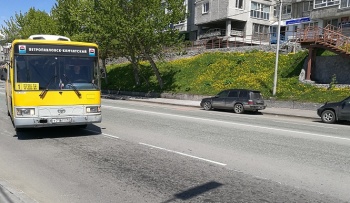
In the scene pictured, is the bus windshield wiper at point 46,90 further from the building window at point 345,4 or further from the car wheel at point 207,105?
the building window at point 345,4

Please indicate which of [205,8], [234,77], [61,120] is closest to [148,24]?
[234,77]

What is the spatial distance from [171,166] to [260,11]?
4624 centimetres

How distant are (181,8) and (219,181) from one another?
28.5m

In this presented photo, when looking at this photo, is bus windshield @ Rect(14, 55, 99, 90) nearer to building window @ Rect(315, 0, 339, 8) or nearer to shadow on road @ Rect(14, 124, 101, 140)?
shadow on road @ Rect(14, 124, 101, 140)

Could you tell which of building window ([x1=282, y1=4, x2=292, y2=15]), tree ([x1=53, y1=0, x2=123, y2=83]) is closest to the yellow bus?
tree ([x1=53, y1=0, x2=123, y2=83])

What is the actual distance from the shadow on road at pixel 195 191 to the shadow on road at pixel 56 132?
5809 mm

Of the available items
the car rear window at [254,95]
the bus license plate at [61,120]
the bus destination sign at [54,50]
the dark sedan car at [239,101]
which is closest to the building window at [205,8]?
the dark sedan car at [239,101]

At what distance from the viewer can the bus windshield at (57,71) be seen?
905 cm

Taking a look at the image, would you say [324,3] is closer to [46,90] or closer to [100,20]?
[100,20]

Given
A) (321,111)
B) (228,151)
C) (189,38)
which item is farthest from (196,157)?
(189,38)

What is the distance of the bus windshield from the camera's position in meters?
9.05

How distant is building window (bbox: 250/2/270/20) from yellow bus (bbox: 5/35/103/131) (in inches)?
1640

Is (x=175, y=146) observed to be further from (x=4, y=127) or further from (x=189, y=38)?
(x=189, y=38)

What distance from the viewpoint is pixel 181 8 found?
3216 cm
